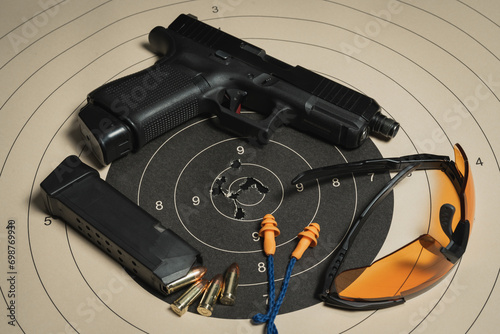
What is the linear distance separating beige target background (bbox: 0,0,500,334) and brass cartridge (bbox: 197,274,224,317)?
0.04m

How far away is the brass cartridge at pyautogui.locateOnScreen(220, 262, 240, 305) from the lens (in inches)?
74.4

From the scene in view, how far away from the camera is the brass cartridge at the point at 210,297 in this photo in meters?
1.87

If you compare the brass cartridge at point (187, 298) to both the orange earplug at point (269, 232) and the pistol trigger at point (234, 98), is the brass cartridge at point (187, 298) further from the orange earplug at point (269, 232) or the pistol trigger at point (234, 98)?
the pistol trigger at point (234, 98)

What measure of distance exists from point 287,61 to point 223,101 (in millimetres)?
429

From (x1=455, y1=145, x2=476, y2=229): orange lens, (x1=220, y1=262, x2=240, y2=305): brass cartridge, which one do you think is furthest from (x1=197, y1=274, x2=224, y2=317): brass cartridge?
(x1=455, y1=145, x2=476, y2=229): orange lens

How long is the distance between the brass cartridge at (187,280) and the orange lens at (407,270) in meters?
0.45

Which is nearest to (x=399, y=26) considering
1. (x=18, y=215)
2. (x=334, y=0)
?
(x=334, y=0)

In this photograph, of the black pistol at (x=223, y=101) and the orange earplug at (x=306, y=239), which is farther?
the black pistol at (x=223, y=101)

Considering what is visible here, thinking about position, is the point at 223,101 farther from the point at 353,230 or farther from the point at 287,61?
the point at 353,230

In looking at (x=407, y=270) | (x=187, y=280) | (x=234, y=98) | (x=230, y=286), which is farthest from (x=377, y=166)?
(x=187, y=280)

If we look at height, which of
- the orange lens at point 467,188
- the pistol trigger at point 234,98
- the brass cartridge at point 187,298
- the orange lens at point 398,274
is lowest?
the brass cartridge at point 187,298

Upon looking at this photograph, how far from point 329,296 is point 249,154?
0.67m

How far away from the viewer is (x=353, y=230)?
201cm

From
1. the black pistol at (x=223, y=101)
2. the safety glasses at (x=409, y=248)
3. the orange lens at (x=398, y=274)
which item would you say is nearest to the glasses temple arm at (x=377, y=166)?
the safety glasses at (x=409, y=248)
